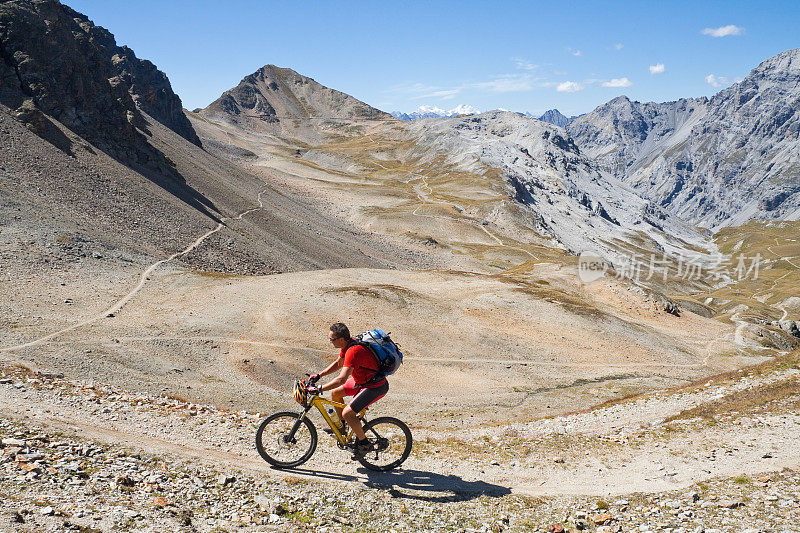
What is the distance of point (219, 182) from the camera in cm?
9975

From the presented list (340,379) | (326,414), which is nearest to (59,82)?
(326,414)

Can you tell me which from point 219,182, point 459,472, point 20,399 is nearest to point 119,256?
point 20,399

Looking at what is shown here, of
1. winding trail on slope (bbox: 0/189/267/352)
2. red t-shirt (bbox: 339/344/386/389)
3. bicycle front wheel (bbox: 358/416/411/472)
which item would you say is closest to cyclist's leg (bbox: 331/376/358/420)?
red t-shirt (bbox: 339/344/386/389)

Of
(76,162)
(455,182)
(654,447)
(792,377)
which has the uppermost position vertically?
(455,182)

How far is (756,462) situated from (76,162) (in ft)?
232

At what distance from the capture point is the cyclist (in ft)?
43.3

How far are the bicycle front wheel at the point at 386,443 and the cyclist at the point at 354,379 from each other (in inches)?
14.8

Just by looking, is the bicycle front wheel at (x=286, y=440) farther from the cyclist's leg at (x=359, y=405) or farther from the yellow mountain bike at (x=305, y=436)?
the cyclist's leg at (x=359, y=405)

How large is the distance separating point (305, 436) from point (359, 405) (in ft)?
6.72

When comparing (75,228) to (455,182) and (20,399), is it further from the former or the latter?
(455,182)

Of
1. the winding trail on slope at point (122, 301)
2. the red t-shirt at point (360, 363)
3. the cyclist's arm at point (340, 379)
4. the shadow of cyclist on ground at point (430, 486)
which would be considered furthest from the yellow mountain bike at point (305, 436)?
the winding trail on slope at point (122, 301)

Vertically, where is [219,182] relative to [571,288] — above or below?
above

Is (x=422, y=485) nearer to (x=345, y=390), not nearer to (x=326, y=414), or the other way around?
(x=326, y=414)

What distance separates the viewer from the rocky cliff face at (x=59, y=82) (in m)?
69.1
